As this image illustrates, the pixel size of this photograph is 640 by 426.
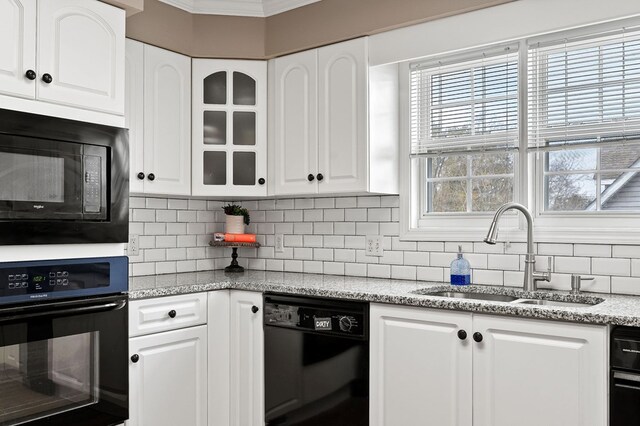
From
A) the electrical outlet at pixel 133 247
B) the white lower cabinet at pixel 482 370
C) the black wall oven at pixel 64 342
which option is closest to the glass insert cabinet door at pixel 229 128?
the electrical outlet at pixel 133 247

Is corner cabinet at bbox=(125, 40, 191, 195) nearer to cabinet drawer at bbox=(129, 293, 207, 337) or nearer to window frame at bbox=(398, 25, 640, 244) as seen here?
cabinet drawer at bbox=(129, 293, 207, 337)

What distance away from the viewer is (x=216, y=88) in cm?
343

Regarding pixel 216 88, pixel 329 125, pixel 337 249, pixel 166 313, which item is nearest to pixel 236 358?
pixel 166 313

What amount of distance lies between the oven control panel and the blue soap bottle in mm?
1552

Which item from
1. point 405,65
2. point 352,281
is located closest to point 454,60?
point 405,65

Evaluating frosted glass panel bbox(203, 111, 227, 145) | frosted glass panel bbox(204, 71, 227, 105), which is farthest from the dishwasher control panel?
frosted glass panel bbox(204, 71, 227, 105)

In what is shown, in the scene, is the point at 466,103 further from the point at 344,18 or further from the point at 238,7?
the point at 238,7

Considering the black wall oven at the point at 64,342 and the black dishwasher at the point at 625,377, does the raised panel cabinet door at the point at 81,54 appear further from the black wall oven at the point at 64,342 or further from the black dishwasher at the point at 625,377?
the black dishwasher at the point at 625,377

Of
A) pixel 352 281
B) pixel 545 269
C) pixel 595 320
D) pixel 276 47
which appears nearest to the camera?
pixel 595 320

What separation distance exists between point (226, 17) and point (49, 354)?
2.15m

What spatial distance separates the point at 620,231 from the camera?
2578 millimetres

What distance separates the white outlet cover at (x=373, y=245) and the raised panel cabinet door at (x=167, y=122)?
108cm

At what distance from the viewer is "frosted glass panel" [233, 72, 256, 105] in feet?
11.3

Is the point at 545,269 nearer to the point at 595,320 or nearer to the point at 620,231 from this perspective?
the point at 620,231
